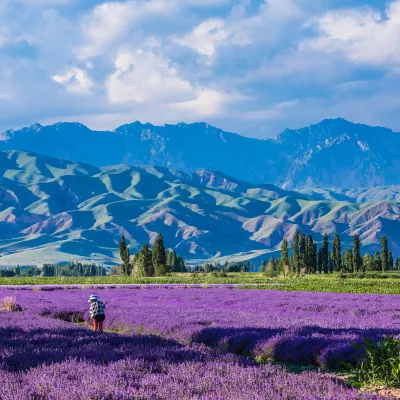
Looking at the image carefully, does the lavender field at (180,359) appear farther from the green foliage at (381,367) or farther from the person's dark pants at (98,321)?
the person's dark pants at (98,321)

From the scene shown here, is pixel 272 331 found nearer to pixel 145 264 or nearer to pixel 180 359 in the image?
pixel 180 359

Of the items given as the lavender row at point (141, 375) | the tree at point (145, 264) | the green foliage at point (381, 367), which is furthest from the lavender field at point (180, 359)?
the tree at point (145, 264)

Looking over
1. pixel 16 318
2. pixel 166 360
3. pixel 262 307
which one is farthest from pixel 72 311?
pixel 166 360

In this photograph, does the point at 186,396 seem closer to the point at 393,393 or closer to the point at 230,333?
the point at 393,393

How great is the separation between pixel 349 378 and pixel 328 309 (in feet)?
65.6

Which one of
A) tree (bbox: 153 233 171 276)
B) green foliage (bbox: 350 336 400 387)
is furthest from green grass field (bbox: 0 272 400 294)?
green foliage (bbox: 350 336 400 387)

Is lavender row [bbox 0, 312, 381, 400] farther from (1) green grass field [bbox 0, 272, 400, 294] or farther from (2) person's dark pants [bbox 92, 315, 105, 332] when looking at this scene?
(1) green grass field [bbox 0, 272, 400, 294]

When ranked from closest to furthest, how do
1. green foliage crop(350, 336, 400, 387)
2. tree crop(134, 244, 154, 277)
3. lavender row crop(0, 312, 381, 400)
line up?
lavender row crop(0, 312, 381, 400)
green foliage crop(350, 336, 400, 387)
tree crop(134, 244, 154, 277)

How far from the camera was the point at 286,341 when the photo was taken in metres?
18.2

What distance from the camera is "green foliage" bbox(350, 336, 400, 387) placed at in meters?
12.5

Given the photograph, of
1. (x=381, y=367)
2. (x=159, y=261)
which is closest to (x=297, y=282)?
(x=159, y=261)

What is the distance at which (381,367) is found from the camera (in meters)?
13.0

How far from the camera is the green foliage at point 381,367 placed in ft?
40.9

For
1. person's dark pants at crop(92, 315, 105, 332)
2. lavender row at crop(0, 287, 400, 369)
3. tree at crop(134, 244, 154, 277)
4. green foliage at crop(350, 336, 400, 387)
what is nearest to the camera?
green foliage at crop(350, 336, 400, 387)
